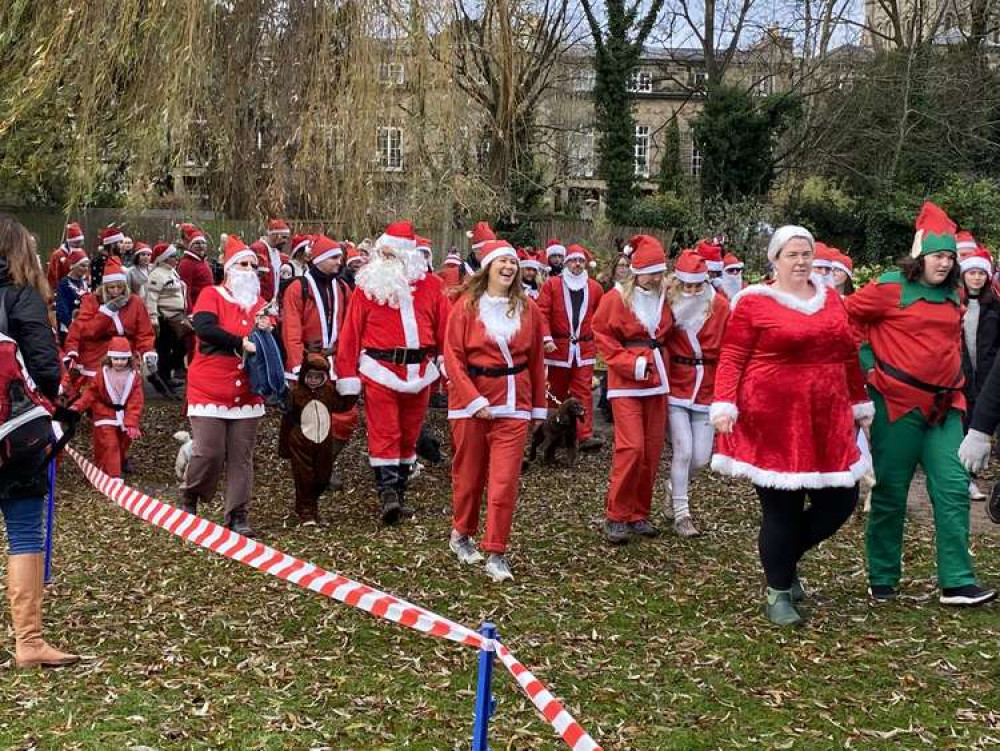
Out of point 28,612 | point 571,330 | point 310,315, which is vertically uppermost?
point 310,315

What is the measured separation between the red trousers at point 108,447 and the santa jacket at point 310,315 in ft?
5.94

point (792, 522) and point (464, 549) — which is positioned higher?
point (792, 522)

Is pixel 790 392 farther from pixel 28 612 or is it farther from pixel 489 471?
pixel 28 612

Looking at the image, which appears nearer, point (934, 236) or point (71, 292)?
point (934, 236)

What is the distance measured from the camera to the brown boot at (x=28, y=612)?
16.8 ft

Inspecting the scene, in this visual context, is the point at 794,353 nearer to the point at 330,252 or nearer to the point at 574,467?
the point at 330,252

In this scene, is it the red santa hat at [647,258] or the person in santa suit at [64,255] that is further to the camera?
the person in santa suit at [64,255]

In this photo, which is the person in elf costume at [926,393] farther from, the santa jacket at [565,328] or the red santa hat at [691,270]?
the santa jacket at [565,328]

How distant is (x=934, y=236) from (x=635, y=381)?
218 cm

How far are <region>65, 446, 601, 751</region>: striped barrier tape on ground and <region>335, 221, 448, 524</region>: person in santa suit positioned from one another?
1.98m

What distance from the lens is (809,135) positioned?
108ft

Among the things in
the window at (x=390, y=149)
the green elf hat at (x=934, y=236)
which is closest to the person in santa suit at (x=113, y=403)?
the window at (x=390, y=149)

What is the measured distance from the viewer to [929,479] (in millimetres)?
6152

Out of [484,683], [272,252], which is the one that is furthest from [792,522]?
[272,252]
